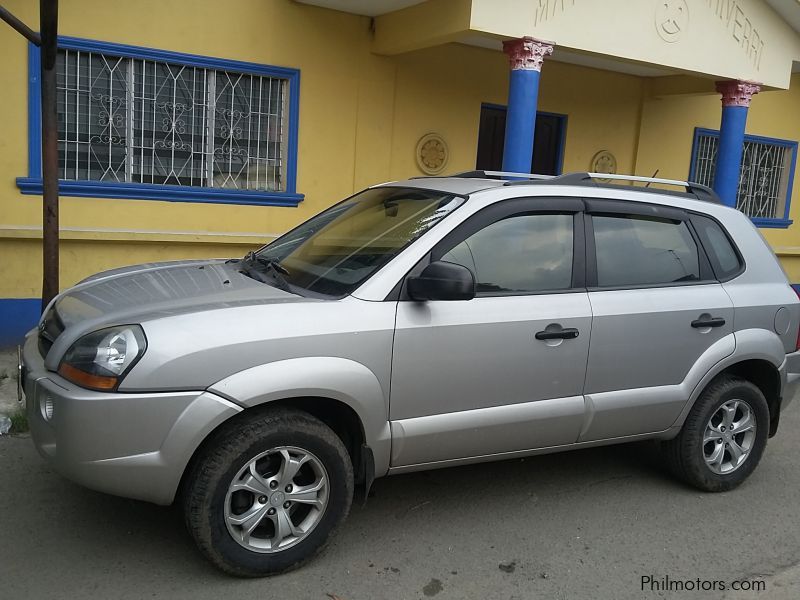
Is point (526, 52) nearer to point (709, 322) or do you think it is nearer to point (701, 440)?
point (709, 322)

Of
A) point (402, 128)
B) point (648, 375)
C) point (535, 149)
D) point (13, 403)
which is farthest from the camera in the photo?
point (535, 149)

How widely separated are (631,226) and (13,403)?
4.27 meters

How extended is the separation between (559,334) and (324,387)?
4.20 feet

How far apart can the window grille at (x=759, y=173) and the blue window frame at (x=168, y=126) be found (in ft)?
21.1

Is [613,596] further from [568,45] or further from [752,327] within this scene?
[568,45]

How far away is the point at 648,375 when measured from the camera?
13.8ft

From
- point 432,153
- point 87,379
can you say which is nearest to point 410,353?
point 87,379

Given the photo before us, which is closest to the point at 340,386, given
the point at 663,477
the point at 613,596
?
the point at 613,596

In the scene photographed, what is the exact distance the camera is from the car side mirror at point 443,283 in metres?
3.40

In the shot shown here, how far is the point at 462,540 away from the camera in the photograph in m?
3.86

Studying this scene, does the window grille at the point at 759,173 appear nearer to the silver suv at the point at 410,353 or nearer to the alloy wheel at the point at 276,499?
the silver suv at the point at 410,353

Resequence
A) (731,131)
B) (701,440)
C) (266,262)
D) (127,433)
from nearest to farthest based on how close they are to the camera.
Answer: (127,433) → (266,262) → (701,440) → (731,131)

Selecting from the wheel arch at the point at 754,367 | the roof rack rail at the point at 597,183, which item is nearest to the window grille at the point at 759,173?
the roof rack rail at the point at 597,183

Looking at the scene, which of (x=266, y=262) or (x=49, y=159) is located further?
(x=49, y=159)
